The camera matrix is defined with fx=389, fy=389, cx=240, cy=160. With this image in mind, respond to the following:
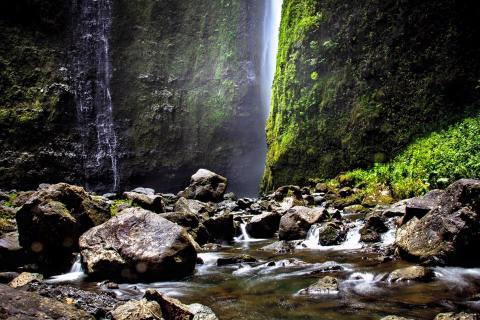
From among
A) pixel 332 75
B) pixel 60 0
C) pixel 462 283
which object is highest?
pixel 60 0

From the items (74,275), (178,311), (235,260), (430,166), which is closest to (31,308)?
(178,311)

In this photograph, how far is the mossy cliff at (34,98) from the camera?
23266mm

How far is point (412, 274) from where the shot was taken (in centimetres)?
499

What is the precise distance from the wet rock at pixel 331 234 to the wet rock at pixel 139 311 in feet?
16.1

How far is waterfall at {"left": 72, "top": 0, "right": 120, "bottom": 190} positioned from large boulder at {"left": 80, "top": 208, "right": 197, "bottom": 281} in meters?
19.3

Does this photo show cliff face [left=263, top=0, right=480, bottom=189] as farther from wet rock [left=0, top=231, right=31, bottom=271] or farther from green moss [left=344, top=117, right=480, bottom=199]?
wet rock [left=0, top=231, right=31, bottom=271]

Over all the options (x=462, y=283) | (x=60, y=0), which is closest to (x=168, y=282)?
(x=462, y=283)

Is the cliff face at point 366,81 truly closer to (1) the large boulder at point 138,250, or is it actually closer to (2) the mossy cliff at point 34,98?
(1) the large boulder at point 138,250

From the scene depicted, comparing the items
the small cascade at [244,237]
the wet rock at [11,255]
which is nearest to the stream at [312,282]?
the wet rock at [11,255]

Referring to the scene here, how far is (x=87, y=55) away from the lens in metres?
26.7

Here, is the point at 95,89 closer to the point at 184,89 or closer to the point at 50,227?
the point at 184,89

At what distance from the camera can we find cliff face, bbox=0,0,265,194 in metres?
24.2

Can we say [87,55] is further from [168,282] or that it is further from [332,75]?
[168,282]

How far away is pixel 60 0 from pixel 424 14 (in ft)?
78.4
